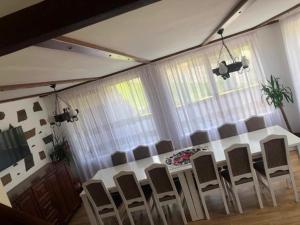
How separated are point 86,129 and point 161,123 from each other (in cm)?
165

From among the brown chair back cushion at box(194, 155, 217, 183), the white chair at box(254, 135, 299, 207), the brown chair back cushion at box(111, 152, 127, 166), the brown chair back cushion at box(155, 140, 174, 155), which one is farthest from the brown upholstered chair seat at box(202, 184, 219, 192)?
the brown chair back cushion at box(111, 152, 127, 166)

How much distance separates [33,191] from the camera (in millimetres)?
4508

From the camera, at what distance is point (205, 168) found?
3.80 meters

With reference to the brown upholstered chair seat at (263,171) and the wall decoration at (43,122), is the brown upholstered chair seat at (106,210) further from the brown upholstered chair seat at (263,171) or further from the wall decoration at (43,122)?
the wall decoration at (43,122)

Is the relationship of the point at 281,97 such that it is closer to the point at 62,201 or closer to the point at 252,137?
the point at 252,137

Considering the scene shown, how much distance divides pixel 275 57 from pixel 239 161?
120 inches

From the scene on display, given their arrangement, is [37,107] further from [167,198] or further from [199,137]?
[167,198]

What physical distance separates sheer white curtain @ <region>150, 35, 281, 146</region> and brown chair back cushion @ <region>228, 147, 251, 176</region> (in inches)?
93.0

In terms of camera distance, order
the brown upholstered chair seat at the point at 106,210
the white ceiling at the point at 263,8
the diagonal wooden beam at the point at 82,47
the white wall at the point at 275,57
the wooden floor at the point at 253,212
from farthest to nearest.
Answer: the white wall at the point at 275,57, the brown upholstered chair seat at the point at 106,210, the wooden floor at the point at 253,212, the white ceiling at the point at 263,8, the diagonal wooden beam at the point at 82,47

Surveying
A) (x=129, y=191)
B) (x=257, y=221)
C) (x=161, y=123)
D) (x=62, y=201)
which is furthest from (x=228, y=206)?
(x=62, y=201)

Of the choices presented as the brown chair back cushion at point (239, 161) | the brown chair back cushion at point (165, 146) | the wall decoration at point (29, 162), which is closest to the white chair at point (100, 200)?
the brown chair back cushion at point (165, 146)

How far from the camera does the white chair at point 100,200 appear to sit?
3.94m

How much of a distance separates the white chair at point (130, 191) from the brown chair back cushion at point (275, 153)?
174cm

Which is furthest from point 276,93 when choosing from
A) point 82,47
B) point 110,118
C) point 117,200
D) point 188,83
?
point 82,47
